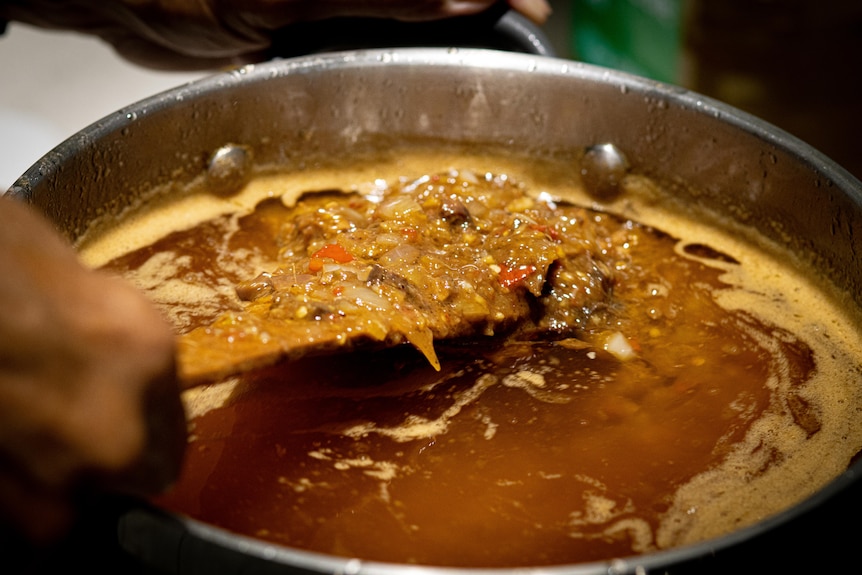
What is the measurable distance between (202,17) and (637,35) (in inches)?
93.5

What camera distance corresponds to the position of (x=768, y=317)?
5.64 feet

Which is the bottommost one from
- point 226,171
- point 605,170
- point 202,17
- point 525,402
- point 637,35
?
point 525,402

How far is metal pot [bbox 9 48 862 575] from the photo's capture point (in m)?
1.73

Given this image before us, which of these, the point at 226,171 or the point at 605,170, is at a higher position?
the point at 605,170

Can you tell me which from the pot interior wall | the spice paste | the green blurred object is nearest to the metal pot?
the pot interior wall

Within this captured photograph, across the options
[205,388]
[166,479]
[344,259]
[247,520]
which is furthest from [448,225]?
[166,479]

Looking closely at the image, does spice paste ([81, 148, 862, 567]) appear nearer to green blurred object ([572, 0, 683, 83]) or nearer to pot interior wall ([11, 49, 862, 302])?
pot interior wall ([11, 49, 862, 302])

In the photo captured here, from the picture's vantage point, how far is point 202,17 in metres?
2.23

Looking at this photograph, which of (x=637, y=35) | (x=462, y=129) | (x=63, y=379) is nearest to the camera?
(x=63, y=379)

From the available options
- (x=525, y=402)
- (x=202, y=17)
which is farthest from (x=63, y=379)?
(x=202, y=17)

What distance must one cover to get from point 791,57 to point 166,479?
350cm

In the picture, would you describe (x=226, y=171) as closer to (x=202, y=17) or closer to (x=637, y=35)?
(x=202, y=17)

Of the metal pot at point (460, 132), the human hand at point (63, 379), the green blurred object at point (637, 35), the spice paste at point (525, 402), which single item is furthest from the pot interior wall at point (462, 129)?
the green blurred object at point (637, 35)

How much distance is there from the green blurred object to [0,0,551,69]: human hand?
66.8 inches
